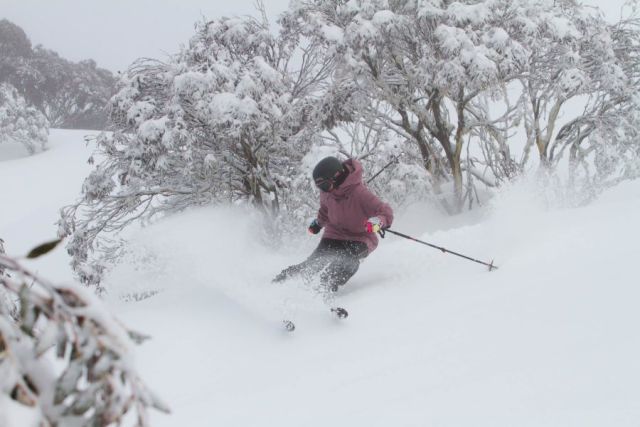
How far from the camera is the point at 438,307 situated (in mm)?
4094

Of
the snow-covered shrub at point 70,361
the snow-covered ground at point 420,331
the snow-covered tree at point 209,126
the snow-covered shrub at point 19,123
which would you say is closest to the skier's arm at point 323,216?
the snow-covered ground at point 420,331

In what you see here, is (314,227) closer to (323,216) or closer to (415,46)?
(323,216)

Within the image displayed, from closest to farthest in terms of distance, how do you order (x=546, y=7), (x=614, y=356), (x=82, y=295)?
(x=82, y=295) → (x=614, y=356) → (x=546, y=7)

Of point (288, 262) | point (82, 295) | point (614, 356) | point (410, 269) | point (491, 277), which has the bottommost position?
point (288, 262)

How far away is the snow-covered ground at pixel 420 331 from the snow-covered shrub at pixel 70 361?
176 centimetres

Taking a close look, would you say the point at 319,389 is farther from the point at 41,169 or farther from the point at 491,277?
the point at 41,169

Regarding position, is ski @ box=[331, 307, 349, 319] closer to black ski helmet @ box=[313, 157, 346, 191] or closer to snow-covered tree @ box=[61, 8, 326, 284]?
black ski helmet @ box=[313, 157, 346, 191]

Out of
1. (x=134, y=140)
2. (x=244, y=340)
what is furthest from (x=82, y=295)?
(x=134, y=140)

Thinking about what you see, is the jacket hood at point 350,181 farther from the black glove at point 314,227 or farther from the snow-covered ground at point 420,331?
the snow-covered ground at point 420,331

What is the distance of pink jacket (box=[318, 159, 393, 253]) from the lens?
18.5 feet

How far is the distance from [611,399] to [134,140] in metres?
7.69

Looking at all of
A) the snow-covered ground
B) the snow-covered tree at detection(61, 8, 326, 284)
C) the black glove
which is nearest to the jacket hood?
the black glove

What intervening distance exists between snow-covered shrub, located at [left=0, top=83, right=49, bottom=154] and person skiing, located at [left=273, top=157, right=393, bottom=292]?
2631 cm

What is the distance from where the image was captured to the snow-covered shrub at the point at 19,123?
87.5 feet
